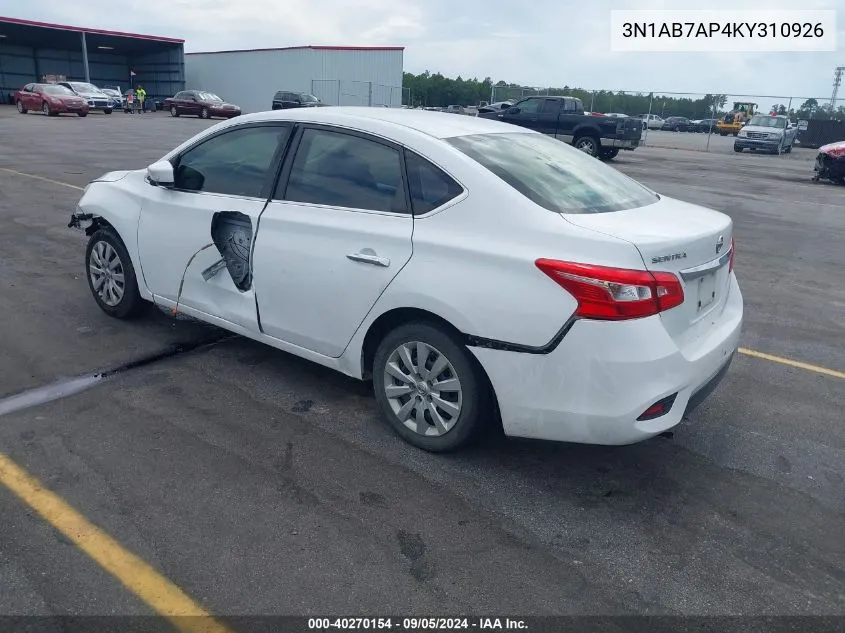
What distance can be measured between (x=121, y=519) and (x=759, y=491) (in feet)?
9.75

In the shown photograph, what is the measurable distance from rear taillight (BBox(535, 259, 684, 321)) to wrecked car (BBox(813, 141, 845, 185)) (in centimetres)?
1845

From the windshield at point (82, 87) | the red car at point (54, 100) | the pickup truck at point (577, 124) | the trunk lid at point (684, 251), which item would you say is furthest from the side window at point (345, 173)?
the windshield at point (82, 87)

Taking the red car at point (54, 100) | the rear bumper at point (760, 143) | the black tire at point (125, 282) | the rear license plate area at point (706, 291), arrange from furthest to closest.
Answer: the red car at point (54, 100), the rear bumper at point (760, 143), the black tire at point (125, 282), the rear license plate area at point (706, 291)

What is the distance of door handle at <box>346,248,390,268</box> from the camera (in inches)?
135

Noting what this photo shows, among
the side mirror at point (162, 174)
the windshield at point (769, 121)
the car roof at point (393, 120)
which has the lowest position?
the side mirror at point (162, 174)

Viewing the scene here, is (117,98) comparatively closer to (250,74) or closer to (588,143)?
(250,74)

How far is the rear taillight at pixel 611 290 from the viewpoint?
2.87 meters

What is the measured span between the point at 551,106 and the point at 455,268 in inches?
802

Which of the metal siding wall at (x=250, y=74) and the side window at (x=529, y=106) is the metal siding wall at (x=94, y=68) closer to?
the metal siding wall at (x=250, y=74)

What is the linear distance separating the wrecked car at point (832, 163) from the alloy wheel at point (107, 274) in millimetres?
18784

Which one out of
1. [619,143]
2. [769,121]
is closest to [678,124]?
[769,121]

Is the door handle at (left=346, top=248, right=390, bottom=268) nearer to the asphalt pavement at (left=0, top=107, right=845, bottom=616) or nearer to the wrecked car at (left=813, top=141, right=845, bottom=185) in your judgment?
the asphalt pavement at (left=0, top=107, right=845, bottom=616)

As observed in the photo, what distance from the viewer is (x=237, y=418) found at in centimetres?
389

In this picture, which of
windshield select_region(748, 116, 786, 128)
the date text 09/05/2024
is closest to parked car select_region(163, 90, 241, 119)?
windshield select_region(748, 116, 786, 128)
